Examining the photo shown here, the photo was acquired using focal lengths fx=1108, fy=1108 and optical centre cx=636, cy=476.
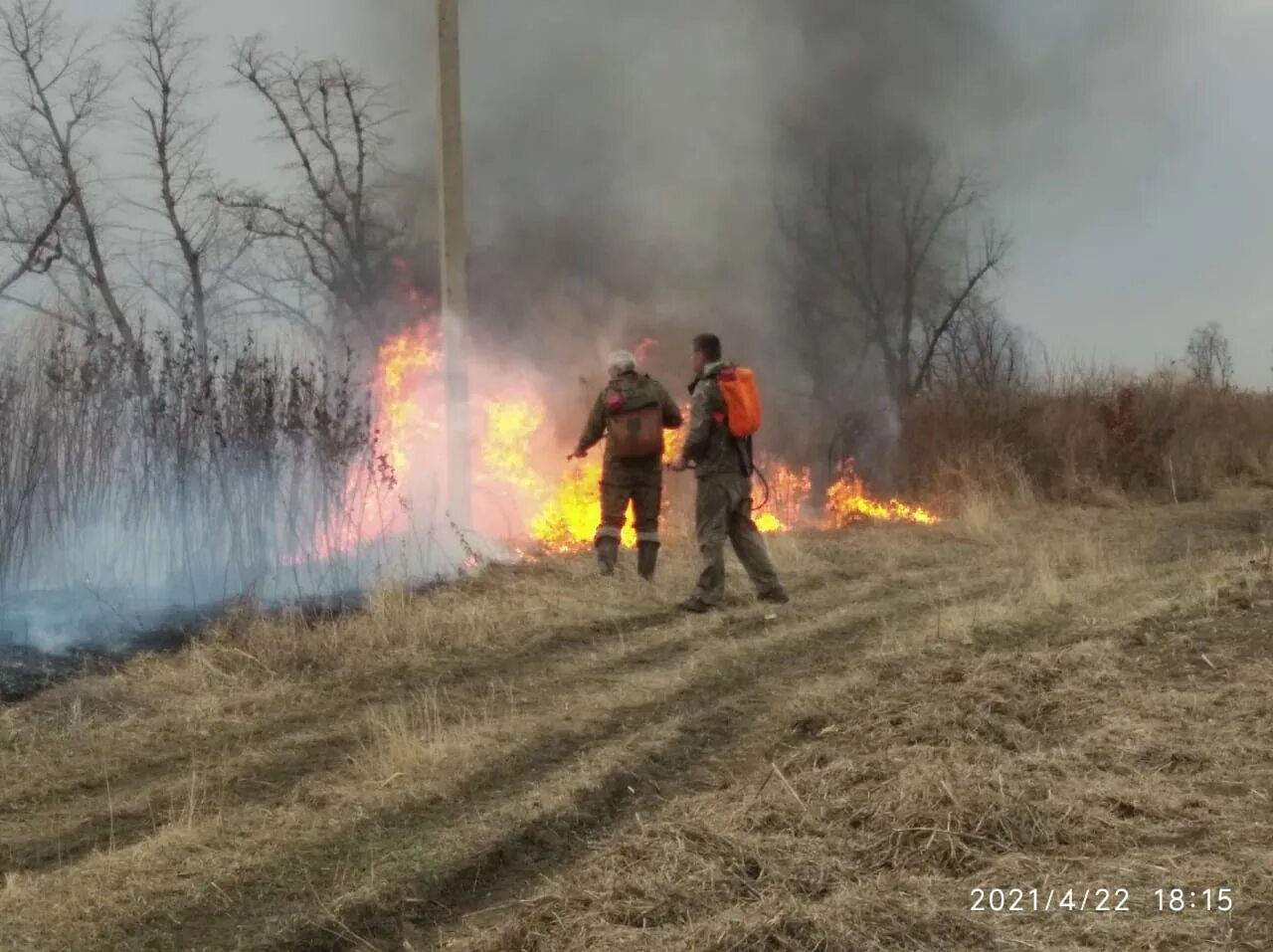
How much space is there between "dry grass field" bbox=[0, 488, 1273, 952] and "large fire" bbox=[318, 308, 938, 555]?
2.38 meters

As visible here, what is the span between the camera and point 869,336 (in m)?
13.4

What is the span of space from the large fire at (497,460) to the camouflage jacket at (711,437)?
6.34 ft

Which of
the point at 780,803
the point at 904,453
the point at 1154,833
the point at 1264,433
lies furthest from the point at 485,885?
the point at 1264,433

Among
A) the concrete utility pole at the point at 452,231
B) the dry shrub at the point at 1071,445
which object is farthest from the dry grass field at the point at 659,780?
the dry shrub at the point at 1071,445

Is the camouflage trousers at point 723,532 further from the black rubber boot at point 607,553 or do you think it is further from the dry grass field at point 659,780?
the black rubber boot at point 607,553

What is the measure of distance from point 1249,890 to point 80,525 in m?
6.40

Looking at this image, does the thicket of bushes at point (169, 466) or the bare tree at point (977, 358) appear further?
the bare tree at point (977, 358)

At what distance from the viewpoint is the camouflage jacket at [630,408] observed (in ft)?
26.4

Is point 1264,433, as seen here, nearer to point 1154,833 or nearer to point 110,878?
point 1154,833

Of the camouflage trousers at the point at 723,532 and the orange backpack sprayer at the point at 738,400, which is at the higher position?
the orange backpack sprayer at the point at 738,400
